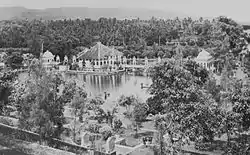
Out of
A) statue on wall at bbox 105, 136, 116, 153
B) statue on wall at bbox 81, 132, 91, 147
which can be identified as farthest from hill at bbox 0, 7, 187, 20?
statue on wall at bbox 105, 136, 116, 153

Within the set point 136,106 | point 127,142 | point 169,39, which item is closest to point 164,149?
point 127,142

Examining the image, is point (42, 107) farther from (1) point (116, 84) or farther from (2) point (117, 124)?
(1) point (116, 84)

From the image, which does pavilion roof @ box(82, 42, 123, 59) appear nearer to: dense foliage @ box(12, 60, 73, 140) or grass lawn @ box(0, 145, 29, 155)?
dense foliage @ box(12, 60, 73, 140)

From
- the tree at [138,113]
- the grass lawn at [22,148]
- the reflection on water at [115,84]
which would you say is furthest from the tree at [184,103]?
the reflection on water at [115,84]

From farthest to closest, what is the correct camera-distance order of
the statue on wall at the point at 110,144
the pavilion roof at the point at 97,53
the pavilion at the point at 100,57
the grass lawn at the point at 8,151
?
the pavilion roof at the point at 97,53, the pavilion at the point at 100,57, the grass lawn at the point at 8,151, the statue on wall at the point at 110,144

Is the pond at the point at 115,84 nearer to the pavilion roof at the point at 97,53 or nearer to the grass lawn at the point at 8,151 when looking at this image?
the pavilion roof at the point at 97,53

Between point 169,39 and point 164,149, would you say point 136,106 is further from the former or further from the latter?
point 169,39
